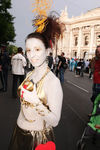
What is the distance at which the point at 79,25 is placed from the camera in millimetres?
45469

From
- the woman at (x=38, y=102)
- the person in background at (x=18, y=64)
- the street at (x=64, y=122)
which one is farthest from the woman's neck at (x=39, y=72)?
the person in background at (x=18, y=64)

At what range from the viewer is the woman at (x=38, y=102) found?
1.09m

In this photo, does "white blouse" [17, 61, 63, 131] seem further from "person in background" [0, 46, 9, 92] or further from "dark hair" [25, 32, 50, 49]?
"person in background" [0, 46, 9, 92]

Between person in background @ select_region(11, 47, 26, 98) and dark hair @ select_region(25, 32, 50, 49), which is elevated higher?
dark hair @ select_region(25, 32, 50, 49)

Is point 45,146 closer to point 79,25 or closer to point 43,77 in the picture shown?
point 43,77

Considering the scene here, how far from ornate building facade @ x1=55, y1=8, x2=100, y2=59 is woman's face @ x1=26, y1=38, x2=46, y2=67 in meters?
40.0

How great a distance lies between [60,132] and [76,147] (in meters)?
0.50

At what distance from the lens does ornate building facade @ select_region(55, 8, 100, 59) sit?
41906 millimetres

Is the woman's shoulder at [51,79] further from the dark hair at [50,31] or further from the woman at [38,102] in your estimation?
the dark hair at [50,31]

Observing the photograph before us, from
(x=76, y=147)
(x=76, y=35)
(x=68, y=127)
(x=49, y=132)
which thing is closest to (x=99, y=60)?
(x=68, y=127)

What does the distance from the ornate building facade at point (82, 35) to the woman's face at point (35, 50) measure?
131 ft

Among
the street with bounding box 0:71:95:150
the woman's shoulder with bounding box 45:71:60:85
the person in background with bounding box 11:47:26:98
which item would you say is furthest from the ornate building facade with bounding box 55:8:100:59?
the woman's shoulder with bounding box 45:71:60:85

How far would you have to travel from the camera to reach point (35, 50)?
4.16 feet

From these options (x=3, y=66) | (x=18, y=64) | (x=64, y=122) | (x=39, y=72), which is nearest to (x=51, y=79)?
(x=39, y=72)
